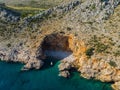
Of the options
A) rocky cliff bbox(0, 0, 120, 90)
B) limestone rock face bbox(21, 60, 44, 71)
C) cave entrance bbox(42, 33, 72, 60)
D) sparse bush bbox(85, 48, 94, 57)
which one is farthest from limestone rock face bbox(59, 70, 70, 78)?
cave entrance bbox(42, 33, 72, 60)

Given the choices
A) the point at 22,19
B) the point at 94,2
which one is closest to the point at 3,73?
the point at 22,19

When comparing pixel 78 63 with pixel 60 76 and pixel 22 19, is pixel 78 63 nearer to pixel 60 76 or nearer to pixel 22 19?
pixel 60 76

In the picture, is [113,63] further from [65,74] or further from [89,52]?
[65,74]

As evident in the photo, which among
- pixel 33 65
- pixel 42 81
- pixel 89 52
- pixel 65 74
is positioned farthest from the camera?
pixel 33 65

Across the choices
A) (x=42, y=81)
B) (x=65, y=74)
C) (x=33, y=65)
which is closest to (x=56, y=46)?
(x=33, y=65)

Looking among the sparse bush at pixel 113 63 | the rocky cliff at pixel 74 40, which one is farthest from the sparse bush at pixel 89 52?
the sparse bush at pixel 113 63

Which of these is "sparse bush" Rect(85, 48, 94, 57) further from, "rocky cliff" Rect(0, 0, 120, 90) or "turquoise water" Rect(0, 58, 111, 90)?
"turquoise water" Rect(0, 58, 111, 90)

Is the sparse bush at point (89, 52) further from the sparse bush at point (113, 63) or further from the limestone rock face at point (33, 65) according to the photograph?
the limestone rock face at point (33, 65)
